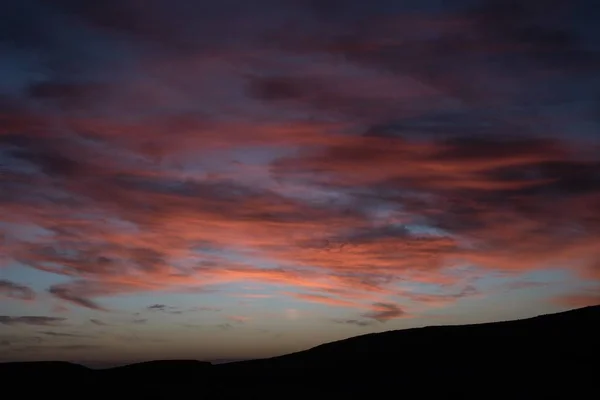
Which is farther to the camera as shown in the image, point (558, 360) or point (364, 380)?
point (364, 380)

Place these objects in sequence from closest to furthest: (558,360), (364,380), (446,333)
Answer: (558,360) < (364,380) < (446,333)

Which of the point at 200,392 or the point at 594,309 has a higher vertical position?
the point at 594,309

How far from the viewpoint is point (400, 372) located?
33.2 metres

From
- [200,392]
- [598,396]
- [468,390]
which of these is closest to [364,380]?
[468,390]

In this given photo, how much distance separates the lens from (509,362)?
31688 mm

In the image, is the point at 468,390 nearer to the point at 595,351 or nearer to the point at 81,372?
the point at 595,351

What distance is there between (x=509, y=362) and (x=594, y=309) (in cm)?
958

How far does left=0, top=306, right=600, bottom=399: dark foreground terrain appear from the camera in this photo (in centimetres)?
2931

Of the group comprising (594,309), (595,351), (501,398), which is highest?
(594,309)

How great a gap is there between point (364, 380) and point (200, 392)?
27.5ft

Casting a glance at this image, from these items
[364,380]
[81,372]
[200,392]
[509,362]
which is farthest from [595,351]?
[81,372]

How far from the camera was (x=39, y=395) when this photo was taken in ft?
100

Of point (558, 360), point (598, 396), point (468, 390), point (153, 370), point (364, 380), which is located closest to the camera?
point (598, 396)

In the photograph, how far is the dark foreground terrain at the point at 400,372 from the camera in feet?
96.2
